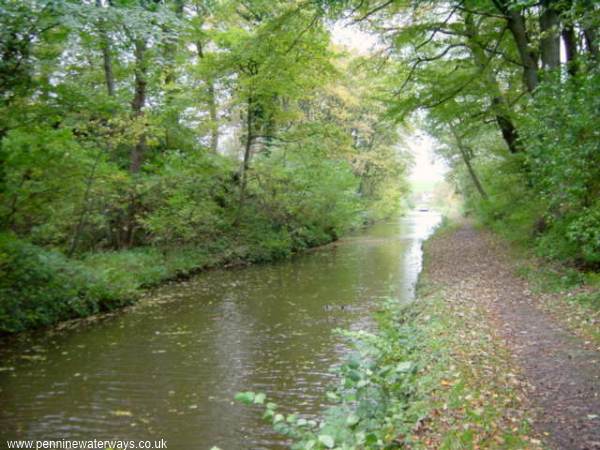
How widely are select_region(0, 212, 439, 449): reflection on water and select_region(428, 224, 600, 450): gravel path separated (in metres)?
2.10

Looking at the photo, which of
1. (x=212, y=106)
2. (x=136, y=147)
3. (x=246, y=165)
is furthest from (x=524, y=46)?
(x=212, y=106)

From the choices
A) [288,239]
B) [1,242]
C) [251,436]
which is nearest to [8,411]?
[251,436]

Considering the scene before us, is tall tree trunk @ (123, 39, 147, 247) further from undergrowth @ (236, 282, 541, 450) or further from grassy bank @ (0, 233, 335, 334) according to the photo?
undergrowth @ (236, 282, 541, 450)

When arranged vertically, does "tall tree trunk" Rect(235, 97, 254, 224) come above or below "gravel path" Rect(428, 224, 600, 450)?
above

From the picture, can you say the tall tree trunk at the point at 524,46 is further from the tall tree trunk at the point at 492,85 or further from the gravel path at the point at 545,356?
the gravel path at the point at 545,356

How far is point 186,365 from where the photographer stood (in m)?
8.08

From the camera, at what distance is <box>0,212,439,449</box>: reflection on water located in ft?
19.6

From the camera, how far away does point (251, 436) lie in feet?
18.7

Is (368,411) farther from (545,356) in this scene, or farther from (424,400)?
(545,356)

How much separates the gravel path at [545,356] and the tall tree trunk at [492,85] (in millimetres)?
5377

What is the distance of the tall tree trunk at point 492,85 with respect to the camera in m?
14.9

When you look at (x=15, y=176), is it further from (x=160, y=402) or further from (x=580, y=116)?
(x=580, y=116)

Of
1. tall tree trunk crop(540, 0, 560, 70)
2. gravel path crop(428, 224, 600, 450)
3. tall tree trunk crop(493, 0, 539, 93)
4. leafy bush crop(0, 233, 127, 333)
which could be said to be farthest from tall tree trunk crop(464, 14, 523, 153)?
leafy bush crop(0, 233, 127, 333)

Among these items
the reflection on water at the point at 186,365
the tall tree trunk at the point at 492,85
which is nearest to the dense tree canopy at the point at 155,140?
the reflection on water at the point at 186,365
